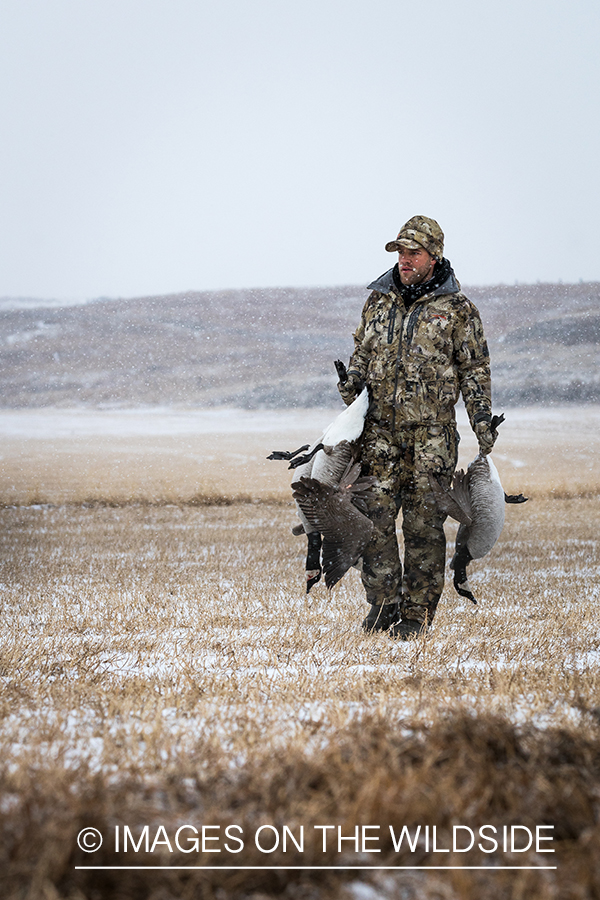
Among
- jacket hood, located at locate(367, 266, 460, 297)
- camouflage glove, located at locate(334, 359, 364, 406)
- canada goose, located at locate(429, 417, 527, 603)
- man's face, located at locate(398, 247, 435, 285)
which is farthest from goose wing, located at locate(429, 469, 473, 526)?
man's face, located at locate(398, 247, 435, 285)

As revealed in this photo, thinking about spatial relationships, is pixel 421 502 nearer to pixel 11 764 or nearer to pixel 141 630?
pixel 141 630

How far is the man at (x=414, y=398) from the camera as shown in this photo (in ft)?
14.0

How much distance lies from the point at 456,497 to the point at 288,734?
7.42 ft

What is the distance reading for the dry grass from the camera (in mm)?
1555

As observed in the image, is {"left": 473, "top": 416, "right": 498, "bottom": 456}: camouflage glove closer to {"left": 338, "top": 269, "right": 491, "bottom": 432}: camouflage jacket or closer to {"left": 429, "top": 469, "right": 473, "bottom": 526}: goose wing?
{"left": 338, "top": 269, "right": 491, "bottom": 432}: camouflage jacket

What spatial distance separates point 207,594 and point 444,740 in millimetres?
4008

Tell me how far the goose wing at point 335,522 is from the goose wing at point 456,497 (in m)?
0.45

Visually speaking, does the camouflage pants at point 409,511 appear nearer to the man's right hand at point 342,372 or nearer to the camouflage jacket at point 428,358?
the camouflage jacket at point 428,358

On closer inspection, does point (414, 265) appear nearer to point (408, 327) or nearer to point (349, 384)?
point (408, 327)

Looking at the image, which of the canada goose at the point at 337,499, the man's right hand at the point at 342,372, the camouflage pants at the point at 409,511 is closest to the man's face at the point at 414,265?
the man's right hand at the point at 342,372

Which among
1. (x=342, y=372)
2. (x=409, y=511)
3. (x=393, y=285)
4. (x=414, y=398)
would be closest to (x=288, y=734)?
(x=409, y=511)

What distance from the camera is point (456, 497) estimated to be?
4289mm

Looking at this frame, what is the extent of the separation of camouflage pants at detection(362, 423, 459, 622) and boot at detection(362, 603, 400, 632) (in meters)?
0.06

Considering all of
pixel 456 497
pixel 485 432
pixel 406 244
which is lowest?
pixel 456 497
